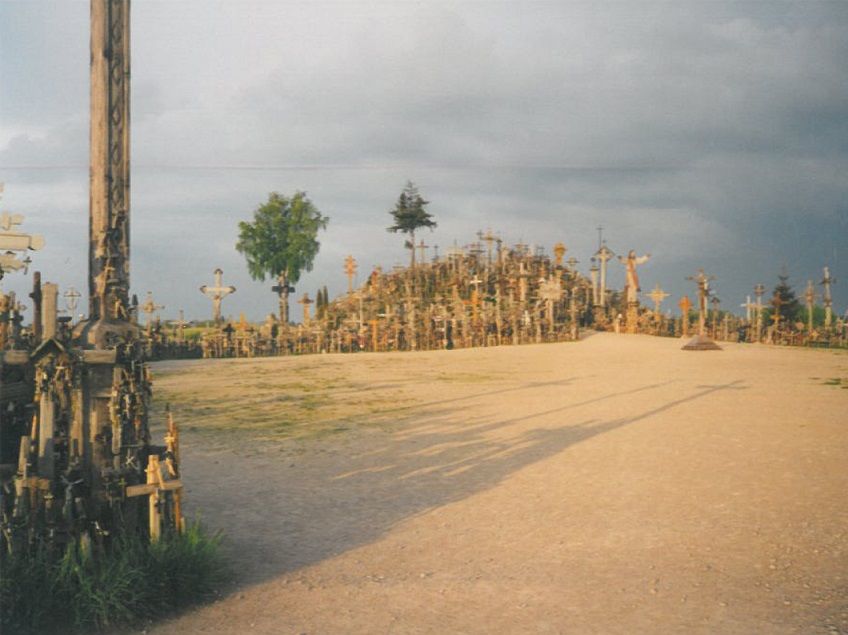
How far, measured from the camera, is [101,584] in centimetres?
563

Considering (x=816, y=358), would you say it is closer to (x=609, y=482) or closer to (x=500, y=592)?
(x=609, y=482)

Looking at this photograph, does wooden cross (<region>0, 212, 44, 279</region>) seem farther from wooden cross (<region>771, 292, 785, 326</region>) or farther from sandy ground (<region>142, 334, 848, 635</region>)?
wooden cross (<region>771, 292, 785, 326</region>)

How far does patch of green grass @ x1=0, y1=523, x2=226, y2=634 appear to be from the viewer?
5.44m

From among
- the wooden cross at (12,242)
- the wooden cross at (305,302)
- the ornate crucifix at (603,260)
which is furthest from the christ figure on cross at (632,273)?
the wooden cross at (12,242)

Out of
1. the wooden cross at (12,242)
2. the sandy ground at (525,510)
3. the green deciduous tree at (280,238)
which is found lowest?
the sandy ground at (525,510)

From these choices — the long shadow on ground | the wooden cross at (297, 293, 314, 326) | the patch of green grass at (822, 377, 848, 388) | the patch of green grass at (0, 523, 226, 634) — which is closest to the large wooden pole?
the patch of green grass at (0, 523, 226, 634)

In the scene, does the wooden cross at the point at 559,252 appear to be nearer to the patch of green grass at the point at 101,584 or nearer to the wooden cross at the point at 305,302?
the wooden cross at the point at 305,302

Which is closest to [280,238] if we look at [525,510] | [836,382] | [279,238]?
[279,238]

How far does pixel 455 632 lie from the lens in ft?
17.8

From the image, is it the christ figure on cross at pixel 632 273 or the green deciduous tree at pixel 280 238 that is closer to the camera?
the christ figure on cross at pixel 632 273

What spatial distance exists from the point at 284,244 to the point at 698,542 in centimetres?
5367

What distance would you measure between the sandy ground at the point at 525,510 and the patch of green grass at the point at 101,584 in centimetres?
30

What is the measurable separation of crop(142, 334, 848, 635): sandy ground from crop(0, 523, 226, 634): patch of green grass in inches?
12.0

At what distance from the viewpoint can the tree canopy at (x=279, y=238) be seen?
5769cm
